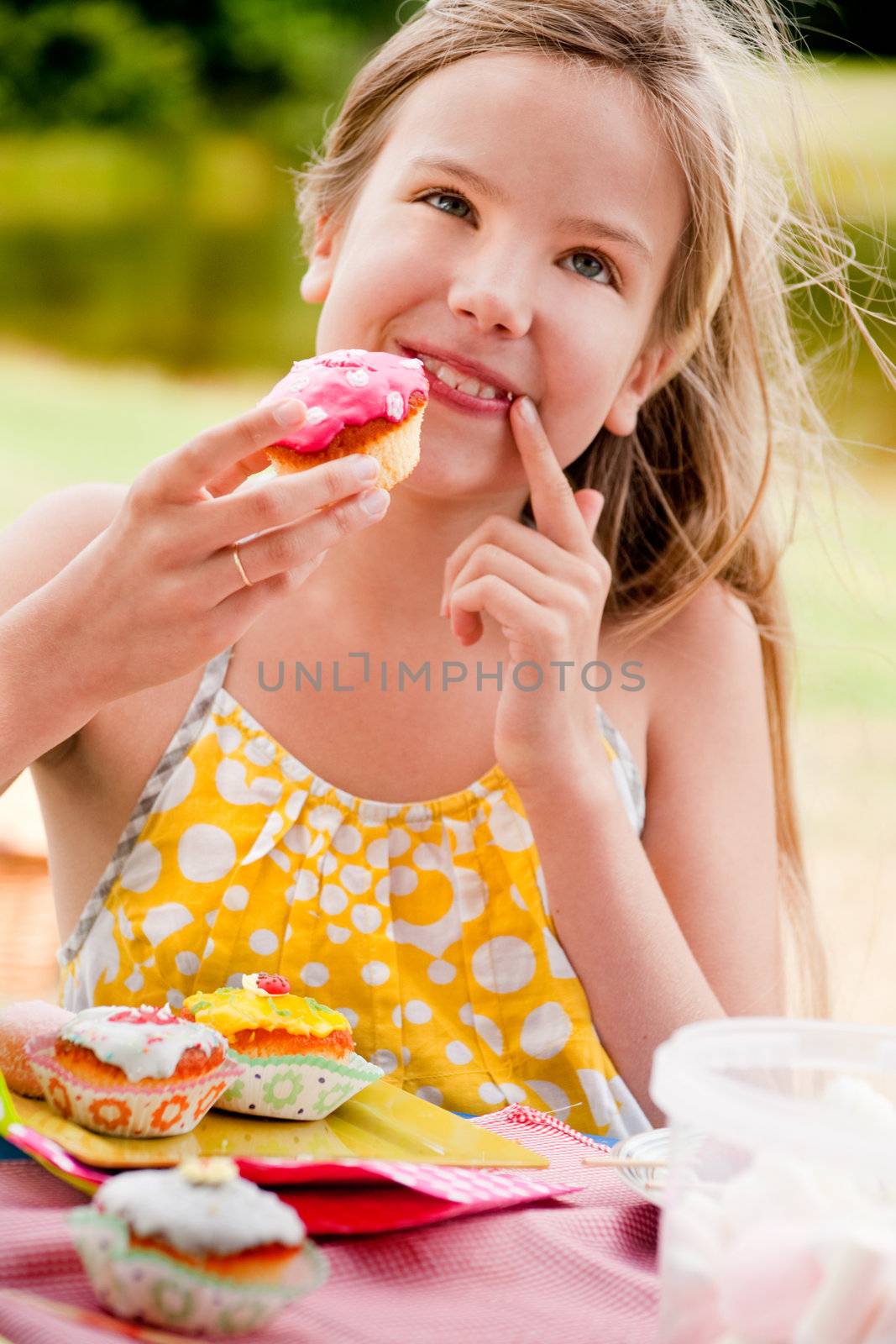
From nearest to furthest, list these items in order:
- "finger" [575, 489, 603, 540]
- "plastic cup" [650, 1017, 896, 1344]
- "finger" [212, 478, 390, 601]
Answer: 1. "plastic cup" [650, 1017, 896, 1344]
2. "finger" [212, 478, 390, 601]
3. "finger" [575, 489, 603, 540]

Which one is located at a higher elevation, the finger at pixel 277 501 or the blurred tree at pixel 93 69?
the blurred tree at pixel 93 69

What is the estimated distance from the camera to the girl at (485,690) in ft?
4.40

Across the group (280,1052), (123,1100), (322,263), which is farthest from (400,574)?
(123,1100)

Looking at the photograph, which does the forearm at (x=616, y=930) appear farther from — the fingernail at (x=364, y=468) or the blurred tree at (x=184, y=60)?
the blurred tree at (x=184, y=60)

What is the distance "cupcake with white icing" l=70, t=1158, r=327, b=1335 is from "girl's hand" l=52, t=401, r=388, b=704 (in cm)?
52

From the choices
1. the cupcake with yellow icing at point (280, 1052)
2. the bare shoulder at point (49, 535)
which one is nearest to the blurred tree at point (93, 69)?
the bare shoulder at point (49, 535)

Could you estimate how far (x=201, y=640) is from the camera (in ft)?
3.68

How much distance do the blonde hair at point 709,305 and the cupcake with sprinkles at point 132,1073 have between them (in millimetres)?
936

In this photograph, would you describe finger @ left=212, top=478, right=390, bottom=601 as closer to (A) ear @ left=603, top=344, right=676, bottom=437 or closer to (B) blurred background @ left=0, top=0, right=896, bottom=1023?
(A) ear @ left=603, top=344, right=676, bottom=437

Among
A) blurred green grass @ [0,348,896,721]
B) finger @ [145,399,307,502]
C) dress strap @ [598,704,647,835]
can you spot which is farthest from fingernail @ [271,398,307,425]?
blurred green grass @ [0,348,896,721]

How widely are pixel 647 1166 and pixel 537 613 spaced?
59cm

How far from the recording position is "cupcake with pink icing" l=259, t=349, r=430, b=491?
1.16m

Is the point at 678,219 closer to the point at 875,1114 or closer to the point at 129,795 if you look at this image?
the point at 129,795

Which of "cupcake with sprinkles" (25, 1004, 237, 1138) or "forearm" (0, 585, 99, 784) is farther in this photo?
"forearm" (0, 585, 99, 784)
